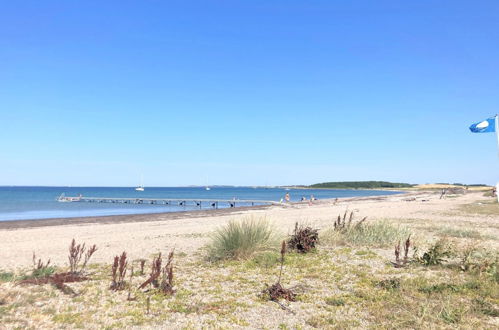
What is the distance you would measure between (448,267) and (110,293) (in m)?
6.94

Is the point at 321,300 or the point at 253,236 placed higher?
the point at 253,236

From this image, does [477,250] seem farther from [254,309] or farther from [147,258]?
[147,258]

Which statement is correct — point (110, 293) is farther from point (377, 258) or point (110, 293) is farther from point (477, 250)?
point (477, 250)

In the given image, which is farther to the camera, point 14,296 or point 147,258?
point 147,258

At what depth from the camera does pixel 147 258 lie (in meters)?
10.0

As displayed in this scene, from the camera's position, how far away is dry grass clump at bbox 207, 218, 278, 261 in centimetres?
912

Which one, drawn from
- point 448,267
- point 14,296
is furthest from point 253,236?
point 14,296

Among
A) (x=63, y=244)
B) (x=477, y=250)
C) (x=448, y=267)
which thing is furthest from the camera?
(x=63, y=244)

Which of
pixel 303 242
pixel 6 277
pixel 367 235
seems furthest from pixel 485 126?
pixel 6 277

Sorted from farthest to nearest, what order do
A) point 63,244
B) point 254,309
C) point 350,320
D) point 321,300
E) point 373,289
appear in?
point 63,244 < point 373,289 < point 321,300 < point 254,309 < point 350,320

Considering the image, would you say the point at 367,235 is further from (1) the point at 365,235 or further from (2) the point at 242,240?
(2) the point at 242,240

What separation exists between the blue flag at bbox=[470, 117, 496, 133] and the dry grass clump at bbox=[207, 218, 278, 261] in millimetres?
20451

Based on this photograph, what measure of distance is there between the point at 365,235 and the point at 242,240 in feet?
14.2

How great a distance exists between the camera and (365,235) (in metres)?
11.1
